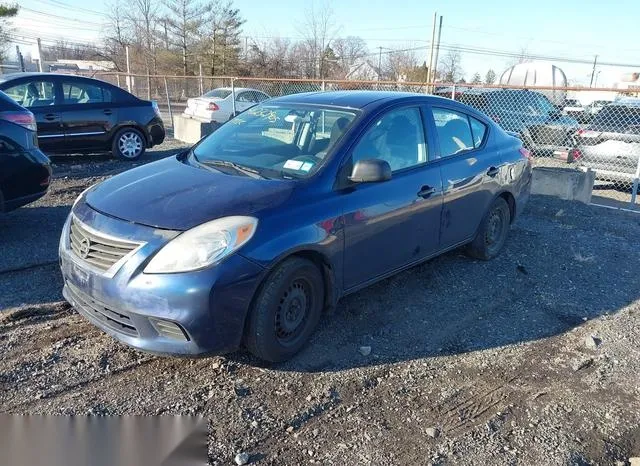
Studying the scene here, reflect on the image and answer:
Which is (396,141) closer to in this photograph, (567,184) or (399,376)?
(399,376)

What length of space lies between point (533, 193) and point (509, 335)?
5.25m

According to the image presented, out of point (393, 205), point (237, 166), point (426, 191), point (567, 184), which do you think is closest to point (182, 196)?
point (237, 166)

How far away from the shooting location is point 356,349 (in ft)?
12.0

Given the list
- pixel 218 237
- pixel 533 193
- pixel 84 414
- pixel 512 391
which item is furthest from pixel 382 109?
pixel 533 193

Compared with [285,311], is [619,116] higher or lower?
higher

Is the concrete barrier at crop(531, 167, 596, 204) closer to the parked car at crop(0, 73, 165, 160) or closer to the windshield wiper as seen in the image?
the windshield wiper

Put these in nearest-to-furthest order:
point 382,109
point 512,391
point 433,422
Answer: point 433,422 → point 512,391 → point 382,109

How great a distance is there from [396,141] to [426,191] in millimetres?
472

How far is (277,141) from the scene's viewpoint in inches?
160

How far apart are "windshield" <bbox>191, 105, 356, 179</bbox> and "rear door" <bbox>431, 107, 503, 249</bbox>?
1.08 meters

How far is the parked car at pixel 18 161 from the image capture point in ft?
17.4

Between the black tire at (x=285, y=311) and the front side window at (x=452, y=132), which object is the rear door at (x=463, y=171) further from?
the black tire at (x=285, y=311)

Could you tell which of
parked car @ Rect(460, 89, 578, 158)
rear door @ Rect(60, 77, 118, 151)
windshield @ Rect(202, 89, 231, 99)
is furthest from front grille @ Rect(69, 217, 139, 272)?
windshield @ Rect(202, 89, 231, 99)

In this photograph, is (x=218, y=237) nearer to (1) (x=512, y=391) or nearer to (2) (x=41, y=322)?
(2) (x=41, y=322)
